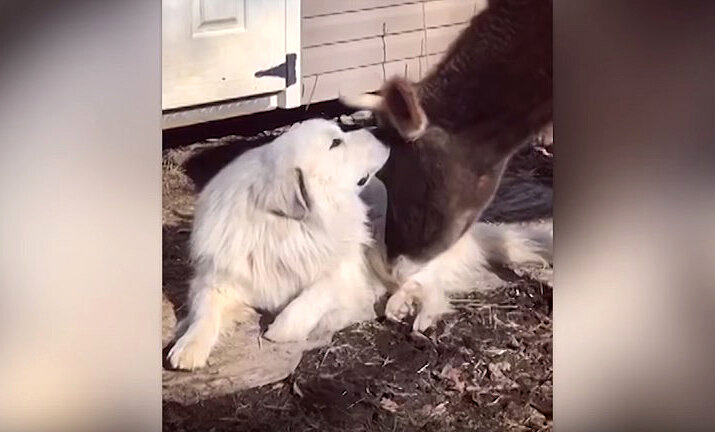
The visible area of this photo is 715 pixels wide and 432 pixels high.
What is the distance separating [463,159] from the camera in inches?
73.1

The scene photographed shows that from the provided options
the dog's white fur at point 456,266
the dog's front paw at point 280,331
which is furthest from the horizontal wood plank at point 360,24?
the dog's front paw at point 280,331

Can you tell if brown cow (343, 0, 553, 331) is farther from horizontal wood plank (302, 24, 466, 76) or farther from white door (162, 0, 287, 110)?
white door (162, 0, 287, 110)

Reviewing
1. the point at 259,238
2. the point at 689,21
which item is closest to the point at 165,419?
the point at 259,238

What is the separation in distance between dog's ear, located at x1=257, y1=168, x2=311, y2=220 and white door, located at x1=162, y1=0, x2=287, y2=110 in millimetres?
158

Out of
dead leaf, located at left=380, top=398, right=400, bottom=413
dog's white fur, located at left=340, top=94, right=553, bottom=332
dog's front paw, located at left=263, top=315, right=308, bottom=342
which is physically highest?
dog's white fur, located at left=340, top=94, right=553, bottom=332

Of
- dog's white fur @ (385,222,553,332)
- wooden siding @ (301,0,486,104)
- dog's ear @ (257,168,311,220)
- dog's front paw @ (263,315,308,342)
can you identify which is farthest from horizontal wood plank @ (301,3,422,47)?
dog's front paw @ (263,315,308,342)

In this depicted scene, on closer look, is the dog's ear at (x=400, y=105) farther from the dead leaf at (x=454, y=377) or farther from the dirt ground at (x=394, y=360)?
the dead leaf at (x=454, y=377)

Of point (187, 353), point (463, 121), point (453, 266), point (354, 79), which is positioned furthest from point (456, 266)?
point (187, 353)

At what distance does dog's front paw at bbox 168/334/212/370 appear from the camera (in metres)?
1.76

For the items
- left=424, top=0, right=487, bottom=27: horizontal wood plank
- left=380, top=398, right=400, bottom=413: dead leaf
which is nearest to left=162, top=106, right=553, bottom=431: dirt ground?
left=380, top=398, right=400, bottom=413: dead leaf

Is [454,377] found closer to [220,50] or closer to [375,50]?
[375,50]

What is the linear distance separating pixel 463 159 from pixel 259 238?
405 millimetres

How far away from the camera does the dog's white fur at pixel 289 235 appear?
1774 millimetres

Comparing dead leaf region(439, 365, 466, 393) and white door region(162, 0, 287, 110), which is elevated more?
white door region(162, 0, 287, 110)
